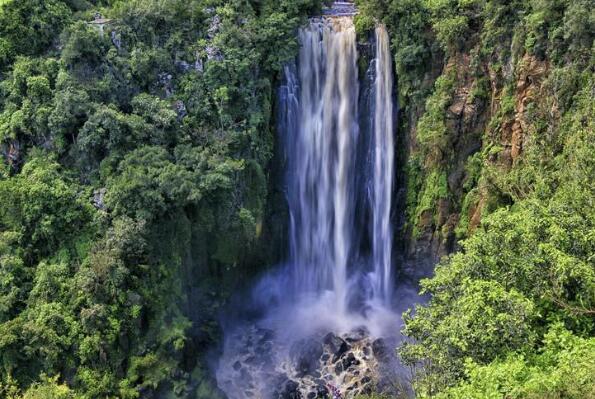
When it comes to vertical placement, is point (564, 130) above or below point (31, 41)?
below

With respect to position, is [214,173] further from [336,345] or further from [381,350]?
[381,350]

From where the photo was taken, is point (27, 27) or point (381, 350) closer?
point (381, 350)

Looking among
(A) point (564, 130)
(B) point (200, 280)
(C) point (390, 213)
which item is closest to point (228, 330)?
(B) point (200, 280)

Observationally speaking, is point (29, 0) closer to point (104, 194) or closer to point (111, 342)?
point (104, 194)

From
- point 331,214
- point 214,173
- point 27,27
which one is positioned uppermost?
point 27,27

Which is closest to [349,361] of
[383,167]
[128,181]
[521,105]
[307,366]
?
[307,366]

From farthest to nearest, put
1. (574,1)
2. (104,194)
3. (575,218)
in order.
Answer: (104,194)
(574,1)
(575,218)

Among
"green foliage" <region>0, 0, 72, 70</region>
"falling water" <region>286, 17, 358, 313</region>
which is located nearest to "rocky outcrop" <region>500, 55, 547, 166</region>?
"falling water" <region>286, 17, 358, 313</region>
